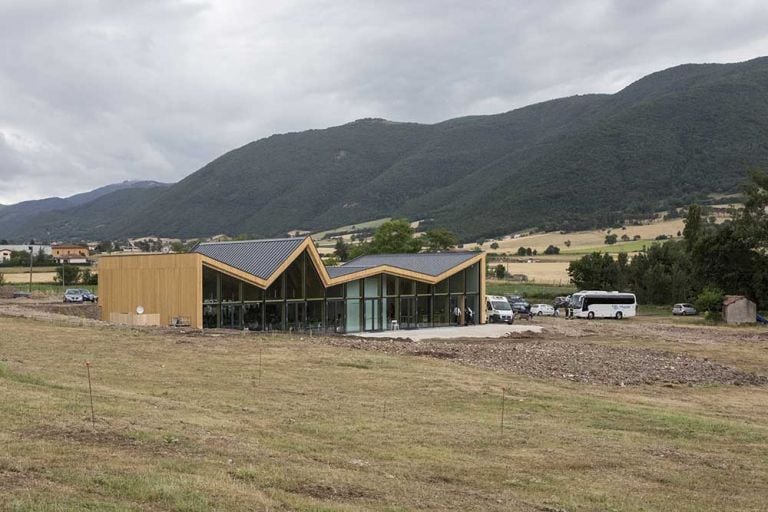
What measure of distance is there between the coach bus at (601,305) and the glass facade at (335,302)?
16.1m

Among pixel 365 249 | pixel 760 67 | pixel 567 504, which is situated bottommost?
pixel 567 504

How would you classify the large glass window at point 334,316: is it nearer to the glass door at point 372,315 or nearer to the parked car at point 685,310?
the glass door at point 372,315

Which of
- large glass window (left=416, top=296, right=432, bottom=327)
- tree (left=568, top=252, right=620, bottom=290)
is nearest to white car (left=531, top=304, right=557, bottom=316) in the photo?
tree (left=568, top=252, right=620, bottom=290)

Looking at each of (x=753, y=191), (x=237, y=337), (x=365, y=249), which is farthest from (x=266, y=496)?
(x=365, y=249)

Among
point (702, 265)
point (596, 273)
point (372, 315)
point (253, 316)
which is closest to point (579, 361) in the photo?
point (253, 316)

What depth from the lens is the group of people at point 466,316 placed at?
48.4 m

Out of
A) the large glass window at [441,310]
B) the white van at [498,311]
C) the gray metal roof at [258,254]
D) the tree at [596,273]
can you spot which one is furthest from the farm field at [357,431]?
the tree at [596,273]

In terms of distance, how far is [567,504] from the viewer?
9.88m

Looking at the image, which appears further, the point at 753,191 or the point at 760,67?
the point at 760,67

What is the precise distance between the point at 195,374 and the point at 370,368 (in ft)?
18.4

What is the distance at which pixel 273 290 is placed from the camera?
3947 centimetres

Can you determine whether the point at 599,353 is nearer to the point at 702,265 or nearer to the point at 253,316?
the point at 253,316

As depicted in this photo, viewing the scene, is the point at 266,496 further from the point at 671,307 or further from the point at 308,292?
the point at 671,307

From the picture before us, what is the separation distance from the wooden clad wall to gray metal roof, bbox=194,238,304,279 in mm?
1779
